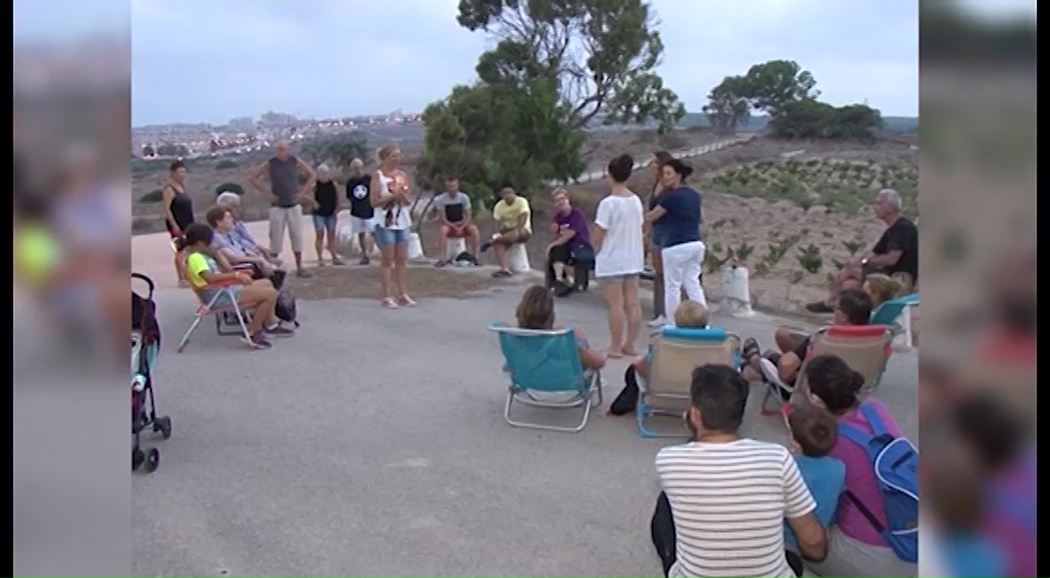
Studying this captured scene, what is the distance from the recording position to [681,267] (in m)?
7.79

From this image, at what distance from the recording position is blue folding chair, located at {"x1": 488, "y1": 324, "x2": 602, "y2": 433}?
5.63 meters

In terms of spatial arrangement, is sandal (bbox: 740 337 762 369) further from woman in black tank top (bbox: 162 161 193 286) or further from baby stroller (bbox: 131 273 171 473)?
woman in black tank top (bbox: 162 161 193 286)

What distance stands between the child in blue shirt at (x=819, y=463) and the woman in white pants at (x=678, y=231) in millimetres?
4339

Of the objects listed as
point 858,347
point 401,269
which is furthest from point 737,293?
point 858,347

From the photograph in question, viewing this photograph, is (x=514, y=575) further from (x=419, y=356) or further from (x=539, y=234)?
(x=539, y=234)

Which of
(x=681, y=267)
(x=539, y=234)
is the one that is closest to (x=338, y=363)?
(x=681, y=267)

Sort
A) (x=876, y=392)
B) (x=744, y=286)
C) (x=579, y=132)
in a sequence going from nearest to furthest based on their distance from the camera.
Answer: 1. (x=876, y=392)
2. (x=744, y=286)
3. (x=579, y=132)

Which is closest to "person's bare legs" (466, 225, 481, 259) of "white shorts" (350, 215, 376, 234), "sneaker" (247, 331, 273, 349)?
"white shorts" (350, 215, 376, 234)

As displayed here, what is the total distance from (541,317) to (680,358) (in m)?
0.75

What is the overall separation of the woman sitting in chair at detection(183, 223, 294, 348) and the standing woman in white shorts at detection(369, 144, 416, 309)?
1.49 metres

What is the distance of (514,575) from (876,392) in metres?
3.19

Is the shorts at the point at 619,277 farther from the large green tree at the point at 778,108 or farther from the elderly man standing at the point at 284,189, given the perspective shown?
the large green tree at the point at 778,108

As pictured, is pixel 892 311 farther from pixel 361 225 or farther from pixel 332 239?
pixel 332 239

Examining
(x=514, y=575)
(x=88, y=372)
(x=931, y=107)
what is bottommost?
(x=514, y=575)
